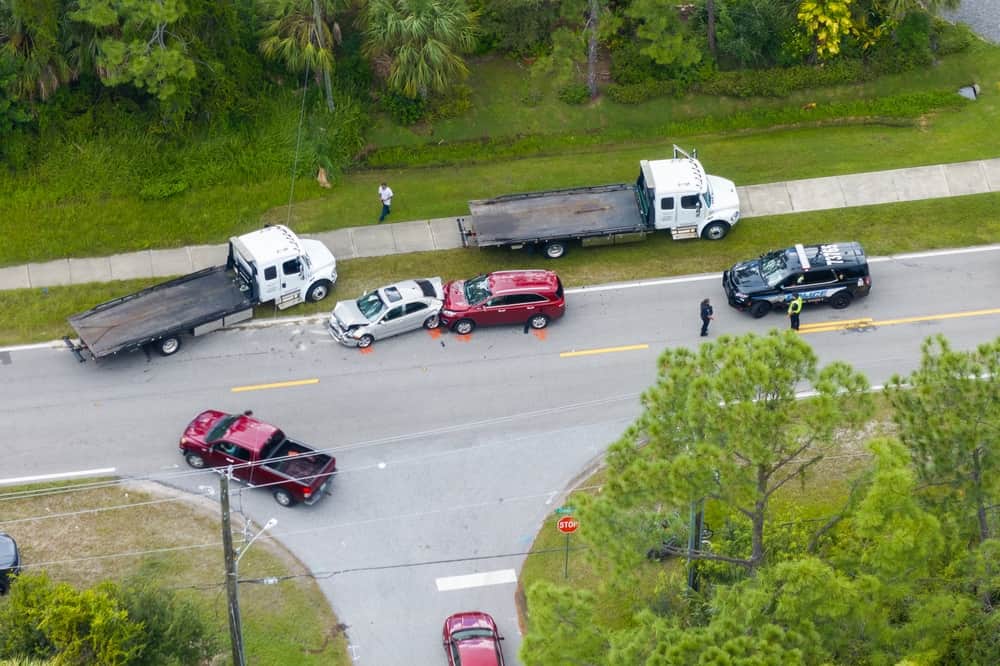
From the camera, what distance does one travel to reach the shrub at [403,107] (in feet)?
129

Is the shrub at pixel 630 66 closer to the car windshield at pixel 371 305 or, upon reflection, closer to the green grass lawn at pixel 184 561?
the car windshield at pixel 371 305

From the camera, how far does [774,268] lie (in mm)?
33625

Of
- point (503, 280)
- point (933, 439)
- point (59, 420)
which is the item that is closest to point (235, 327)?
point (59, 420)

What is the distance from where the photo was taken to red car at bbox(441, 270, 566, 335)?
33031 millimetres

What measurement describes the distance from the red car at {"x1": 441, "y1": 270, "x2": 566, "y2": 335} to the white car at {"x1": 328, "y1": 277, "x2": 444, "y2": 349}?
46cm

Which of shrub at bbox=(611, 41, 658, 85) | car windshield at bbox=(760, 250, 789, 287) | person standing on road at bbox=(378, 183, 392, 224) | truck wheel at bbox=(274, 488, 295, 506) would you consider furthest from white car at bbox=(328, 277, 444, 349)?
shrub at bbox=(611, 41, 658, 85)

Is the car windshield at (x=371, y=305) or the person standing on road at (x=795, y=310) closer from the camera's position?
the person standing on road at (x=795, y=310)

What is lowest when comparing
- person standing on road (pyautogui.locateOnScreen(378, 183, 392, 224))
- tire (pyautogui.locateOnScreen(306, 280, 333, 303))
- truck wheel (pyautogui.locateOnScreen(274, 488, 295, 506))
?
truck wheel (pyautogui.locateOnScreen(274, 488, 295, 506))

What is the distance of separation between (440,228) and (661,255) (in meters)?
6.83

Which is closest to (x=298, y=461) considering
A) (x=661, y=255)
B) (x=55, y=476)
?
(x=55, y=476)

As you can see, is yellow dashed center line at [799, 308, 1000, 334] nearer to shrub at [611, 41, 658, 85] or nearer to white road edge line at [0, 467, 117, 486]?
shrub at [611, 41, 658, 85]

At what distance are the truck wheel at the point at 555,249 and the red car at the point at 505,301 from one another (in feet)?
6.73

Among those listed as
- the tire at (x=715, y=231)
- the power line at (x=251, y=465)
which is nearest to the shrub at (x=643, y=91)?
the tire at (x=715, y=231)

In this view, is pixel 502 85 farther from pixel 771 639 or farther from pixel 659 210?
pixel 771 639
